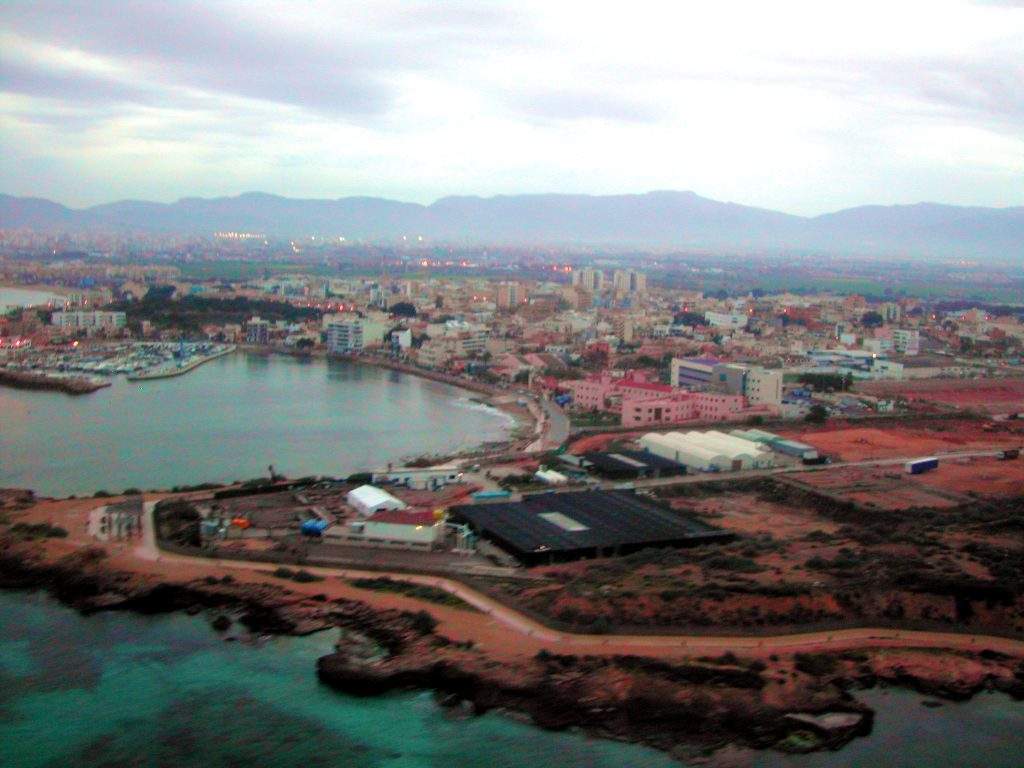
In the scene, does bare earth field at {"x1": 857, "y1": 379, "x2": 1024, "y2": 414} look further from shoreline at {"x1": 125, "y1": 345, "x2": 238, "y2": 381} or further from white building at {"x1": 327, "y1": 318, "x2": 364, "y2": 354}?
shoreline at {"x1": 125, "y1": 345, "x2": 238, "y2": 381}

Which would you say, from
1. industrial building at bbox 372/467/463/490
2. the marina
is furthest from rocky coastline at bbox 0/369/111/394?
industrial building at bbox 372/467/463/490

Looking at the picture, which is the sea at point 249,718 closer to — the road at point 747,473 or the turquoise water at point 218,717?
the turquoise water at point 218,717

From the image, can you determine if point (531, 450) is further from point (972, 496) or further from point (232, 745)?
point (232, 745)

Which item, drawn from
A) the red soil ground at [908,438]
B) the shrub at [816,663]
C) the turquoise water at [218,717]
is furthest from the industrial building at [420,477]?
the shrub at [816,663]

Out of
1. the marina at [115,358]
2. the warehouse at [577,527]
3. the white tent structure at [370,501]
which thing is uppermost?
the warehouse at [577,527]

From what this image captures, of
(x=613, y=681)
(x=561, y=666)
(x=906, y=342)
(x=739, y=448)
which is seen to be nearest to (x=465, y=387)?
(x=739, y=448)

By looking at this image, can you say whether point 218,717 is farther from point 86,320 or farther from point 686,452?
point 86,320
